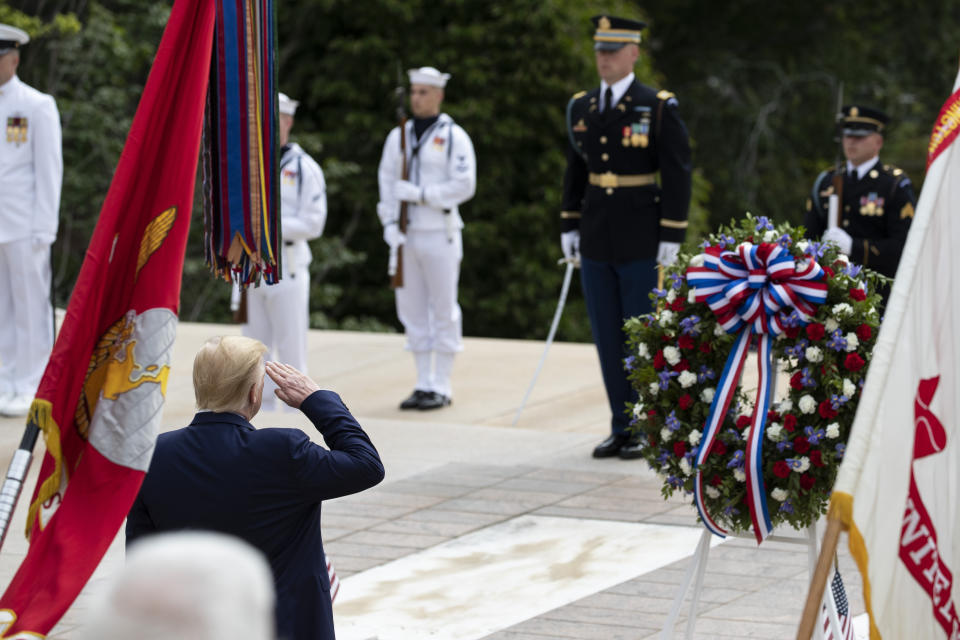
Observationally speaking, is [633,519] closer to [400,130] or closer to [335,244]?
[400,130]

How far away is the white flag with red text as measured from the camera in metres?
3.10

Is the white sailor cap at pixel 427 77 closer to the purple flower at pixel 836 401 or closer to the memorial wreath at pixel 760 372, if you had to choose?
the memorial wreath at pixel 760 372

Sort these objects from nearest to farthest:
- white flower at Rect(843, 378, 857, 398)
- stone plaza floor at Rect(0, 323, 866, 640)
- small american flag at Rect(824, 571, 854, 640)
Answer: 1. white flower at Rect(843, 378, 857, 398)
2. small american flag at Rect(824, 571, 854, 640)
3. stone plaza floor at Rect(0, 323, 866, 640)

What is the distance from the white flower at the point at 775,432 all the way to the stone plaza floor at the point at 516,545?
40.8 inches

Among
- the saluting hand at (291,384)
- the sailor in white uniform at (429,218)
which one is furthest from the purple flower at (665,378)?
the sailor in white uniform at (429,218)

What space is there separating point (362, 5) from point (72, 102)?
12.2 ft

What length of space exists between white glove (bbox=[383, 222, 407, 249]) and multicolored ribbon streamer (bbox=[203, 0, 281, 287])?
17.4 feet

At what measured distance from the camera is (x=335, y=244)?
58.5 feet

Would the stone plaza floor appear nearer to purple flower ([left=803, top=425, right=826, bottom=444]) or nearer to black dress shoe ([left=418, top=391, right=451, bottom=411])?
black dress shoe ([left=418, top=391, right=451, bottom=411])

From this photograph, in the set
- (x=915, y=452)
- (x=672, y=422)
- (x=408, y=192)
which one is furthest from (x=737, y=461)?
(x=408, y=192)

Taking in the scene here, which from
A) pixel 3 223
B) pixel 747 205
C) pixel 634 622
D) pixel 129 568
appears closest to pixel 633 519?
pixel 634 622

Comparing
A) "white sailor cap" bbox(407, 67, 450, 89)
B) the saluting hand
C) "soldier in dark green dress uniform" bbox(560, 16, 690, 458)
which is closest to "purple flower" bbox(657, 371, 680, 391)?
the saluting hand

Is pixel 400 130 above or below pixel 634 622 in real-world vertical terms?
above

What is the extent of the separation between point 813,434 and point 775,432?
0.37 ft
